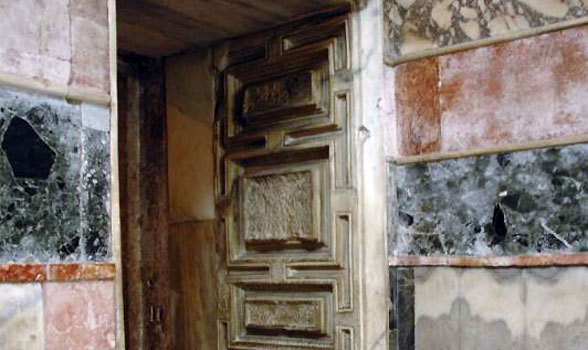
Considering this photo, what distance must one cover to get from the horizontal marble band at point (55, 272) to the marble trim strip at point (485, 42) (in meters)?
1.05

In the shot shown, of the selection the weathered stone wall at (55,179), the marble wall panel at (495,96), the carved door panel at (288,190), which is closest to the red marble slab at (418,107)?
the marble wall panel at (495,96)

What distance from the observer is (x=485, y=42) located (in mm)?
1943

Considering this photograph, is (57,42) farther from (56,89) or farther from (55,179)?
(55,179)

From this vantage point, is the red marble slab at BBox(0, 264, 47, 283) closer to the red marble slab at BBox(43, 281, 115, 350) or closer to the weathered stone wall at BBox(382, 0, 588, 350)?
the red marble slab at BBox(43, 281, 115, 350)

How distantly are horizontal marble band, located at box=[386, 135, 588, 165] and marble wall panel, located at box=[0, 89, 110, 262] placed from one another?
0.91 m

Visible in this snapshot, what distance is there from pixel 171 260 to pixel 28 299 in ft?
3.91

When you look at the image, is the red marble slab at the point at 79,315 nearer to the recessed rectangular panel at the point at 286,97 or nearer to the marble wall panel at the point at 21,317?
the marble wall panel at the point at 21,317

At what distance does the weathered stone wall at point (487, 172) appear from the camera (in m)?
1.79

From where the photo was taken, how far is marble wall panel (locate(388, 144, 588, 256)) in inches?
70.3

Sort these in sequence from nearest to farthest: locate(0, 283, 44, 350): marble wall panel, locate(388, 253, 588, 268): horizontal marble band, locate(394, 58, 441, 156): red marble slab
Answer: locate(0, 283, 44, 350): marble wall panel < locate(388, 253, 588, 268): horizontal marble band < locate(394, 58, 441, 156): red marble slab

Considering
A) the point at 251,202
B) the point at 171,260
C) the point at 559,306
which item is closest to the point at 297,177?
the point at 251,202

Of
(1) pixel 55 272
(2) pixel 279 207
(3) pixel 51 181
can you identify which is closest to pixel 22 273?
(1) pixel 55 272

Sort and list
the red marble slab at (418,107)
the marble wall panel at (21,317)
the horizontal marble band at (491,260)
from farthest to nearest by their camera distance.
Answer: the red marble slab at (418,107)
the horizontal marble band at (491,260)
the marble wall panel at (21,317)

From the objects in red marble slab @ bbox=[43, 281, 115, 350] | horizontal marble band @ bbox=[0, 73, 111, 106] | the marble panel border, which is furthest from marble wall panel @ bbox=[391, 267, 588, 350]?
horizontal marble band @ bbox=[0, 73, 111, 106]
